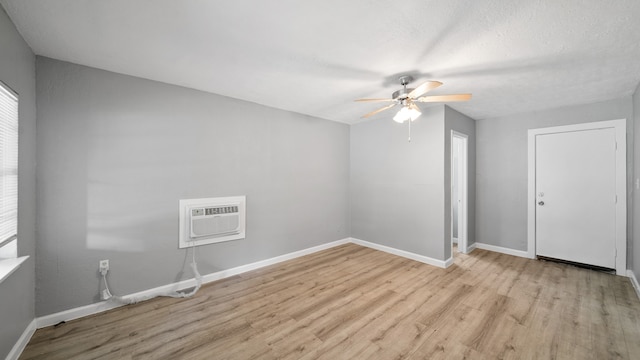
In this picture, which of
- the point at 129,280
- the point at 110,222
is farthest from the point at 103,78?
the point at 129,280

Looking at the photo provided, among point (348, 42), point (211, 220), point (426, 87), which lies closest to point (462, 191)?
point (426, 87)

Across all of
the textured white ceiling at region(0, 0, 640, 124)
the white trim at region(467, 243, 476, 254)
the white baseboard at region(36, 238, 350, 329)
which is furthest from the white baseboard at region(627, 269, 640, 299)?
the white baseboard at region(36, 238, 350, 329)

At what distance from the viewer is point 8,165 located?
1.63 meters

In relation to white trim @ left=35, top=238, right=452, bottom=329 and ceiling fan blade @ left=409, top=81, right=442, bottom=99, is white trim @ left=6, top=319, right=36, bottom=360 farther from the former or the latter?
ceiling fan blade @ left=409, top=81, right=442, bottom=99

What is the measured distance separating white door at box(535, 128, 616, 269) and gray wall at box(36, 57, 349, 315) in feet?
12.7

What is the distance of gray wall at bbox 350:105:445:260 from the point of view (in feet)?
11.2

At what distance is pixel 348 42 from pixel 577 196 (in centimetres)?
397

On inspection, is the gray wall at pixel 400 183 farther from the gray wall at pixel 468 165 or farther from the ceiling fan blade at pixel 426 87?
the ceiling fan blade at pixel 426 87

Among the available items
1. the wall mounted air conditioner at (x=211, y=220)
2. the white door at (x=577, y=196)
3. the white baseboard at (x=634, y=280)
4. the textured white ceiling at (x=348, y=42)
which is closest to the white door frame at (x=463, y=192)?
the white door at (x=577, y=196)

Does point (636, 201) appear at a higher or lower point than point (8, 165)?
lower

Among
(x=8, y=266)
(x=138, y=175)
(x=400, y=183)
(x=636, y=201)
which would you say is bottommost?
(x=8, y=266)

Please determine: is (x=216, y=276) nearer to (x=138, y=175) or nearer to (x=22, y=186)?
(x=138, y=175)

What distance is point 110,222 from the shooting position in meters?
2.30

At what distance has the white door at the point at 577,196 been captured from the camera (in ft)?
10.3
